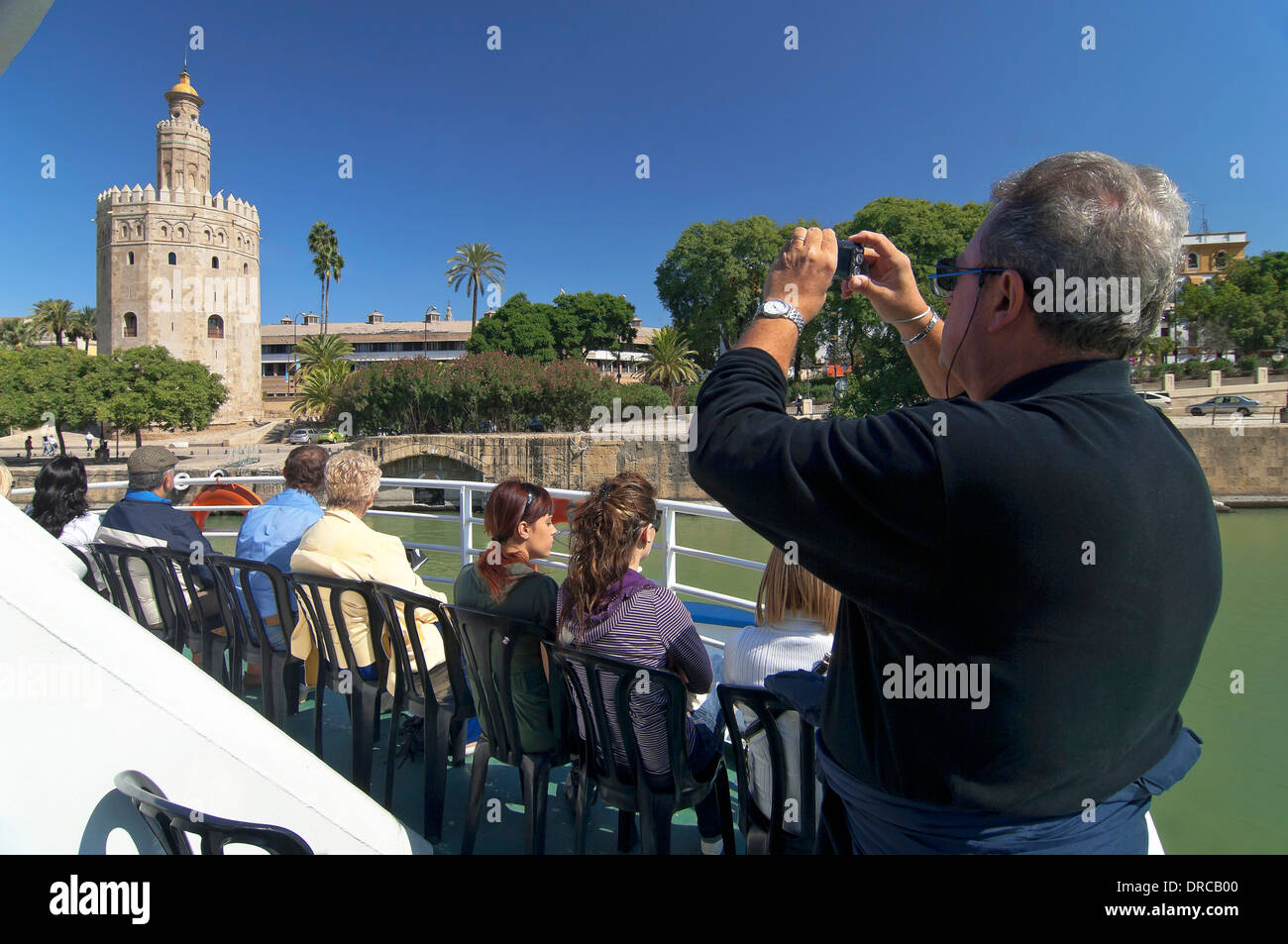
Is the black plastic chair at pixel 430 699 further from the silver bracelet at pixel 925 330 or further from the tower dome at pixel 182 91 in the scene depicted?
the tower dome at pixel 182 91

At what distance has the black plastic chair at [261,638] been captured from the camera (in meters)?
2.99

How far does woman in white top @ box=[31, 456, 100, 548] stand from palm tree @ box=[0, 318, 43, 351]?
69936mm

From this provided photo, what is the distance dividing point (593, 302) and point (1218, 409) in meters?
39.4

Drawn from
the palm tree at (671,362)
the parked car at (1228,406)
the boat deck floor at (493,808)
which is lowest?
the boat deck floor at (493,808)

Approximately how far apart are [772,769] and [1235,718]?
241 inches

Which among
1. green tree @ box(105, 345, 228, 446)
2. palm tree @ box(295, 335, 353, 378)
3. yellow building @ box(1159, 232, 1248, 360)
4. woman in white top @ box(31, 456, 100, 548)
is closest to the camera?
woman in white top @ box(31, 456, 100, 548)

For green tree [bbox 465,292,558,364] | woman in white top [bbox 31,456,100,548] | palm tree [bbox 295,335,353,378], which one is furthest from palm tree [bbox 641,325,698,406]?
woman in white top [bbox 31,456,100,548]

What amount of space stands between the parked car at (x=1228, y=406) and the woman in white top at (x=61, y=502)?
38.4 metres

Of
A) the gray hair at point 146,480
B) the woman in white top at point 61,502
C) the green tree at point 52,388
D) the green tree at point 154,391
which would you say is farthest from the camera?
the green tree at point 154,391

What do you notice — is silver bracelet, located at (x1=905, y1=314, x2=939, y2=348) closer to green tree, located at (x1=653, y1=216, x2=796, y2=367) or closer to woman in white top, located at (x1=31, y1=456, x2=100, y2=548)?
woman in white top, located at (x1=31, y1=456, x2=100, y2=548)

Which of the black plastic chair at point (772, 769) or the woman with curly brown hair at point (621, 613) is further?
the woman with curly brown hair at point (621, 613)

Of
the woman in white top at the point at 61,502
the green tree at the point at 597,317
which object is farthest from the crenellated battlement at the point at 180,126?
the woman in white top at the point at 61,502

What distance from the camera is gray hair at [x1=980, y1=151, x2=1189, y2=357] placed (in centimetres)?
95
